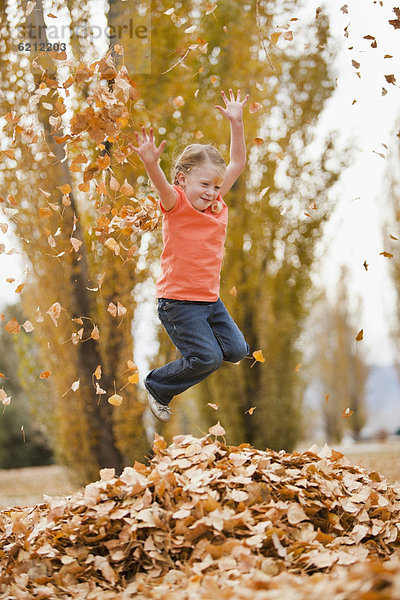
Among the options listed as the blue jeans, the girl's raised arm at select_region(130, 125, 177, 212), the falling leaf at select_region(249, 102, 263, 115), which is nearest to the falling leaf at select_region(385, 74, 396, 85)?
the falling leaf at select_region(249, 102, 263, 115)

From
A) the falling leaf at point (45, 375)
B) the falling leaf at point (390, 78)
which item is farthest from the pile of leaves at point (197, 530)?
the falling leaf at point (390, 78)

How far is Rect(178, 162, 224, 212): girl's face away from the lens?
124 inches

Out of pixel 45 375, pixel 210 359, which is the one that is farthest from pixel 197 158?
pixel 45 375

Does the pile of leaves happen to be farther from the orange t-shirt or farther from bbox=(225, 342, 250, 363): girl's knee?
the orange t-shirt

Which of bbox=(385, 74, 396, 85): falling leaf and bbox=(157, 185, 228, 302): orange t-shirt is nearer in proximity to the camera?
bbox=(157, 185, 228, 302): orange t-shirt

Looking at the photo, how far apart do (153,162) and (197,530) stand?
1606 mm

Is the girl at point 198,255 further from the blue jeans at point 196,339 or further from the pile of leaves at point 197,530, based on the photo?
the pile of leaves at point 197,530

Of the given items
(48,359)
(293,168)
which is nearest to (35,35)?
(48,359)

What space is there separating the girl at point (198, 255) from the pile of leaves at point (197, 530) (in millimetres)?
528

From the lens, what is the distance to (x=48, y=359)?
7.24m

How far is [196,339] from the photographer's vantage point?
3246 mm

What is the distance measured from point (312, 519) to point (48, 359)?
4.94 m

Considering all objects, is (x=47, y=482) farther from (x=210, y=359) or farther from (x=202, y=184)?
(x=202, y=184)

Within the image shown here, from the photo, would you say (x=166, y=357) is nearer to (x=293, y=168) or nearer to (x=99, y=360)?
(x=99, y=360)
